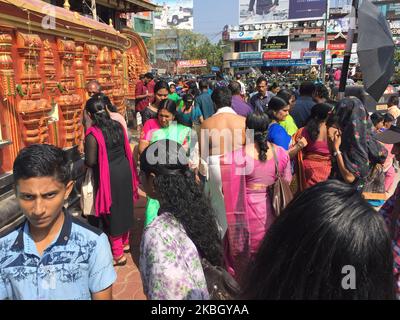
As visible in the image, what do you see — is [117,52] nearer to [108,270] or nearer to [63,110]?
[63,110]

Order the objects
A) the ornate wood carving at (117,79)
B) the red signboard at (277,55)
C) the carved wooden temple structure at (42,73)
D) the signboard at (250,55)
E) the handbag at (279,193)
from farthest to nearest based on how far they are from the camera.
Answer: the signboard at (250,55) → the red signboard at (277,55) → the ornate wood carving at (117,79) → the carved wooden temple structure at (42,73) → the handbag at (279,193)

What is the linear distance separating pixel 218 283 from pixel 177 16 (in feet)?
245

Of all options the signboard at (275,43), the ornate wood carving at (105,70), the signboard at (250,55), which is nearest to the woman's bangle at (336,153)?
the ornate wood carving at (105,70)

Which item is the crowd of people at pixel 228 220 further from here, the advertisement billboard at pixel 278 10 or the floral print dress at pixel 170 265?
the advertisement billboard at pixel 278 10

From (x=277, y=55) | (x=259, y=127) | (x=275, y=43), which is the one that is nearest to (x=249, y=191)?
(x=259, y=127)

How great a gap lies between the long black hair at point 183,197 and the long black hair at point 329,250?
54cm

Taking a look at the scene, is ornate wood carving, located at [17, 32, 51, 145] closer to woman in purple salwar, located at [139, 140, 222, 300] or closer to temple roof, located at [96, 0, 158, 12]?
woman in purple salwar, located at [139, 140, 222, 300]

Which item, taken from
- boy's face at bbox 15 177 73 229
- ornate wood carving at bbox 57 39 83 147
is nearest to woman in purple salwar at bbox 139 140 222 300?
boy's face at bbox 15 177 73 229

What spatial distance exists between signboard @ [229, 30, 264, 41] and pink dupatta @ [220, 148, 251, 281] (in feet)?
165

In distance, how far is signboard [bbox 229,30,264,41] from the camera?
49500mm

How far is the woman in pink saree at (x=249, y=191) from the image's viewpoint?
8.04ft

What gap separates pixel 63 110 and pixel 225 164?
3245mm

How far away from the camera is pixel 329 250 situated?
89 centimetres

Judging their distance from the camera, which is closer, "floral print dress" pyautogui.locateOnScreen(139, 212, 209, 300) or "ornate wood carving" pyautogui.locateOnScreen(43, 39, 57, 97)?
"floral print dress" pyautogui.locateOnScreen(139, 212, 209, 300)
